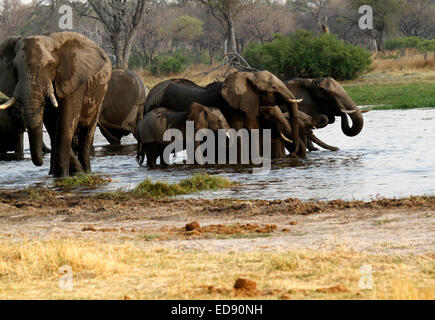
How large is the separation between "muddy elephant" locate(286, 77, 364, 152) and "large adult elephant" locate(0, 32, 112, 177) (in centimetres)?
421

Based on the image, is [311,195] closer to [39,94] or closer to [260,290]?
[39,94]

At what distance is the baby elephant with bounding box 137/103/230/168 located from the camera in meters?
12.5

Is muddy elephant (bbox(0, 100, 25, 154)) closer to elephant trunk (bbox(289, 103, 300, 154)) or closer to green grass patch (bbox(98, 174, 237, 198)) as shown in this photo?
elephant trunk (bbox(289, 103, 300, 154))

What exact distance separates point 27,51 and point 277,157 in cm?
470

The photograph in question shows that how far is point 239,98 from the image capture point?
13078 millimetres

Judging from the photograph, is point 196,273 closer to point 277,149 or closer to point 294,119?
point 294,119

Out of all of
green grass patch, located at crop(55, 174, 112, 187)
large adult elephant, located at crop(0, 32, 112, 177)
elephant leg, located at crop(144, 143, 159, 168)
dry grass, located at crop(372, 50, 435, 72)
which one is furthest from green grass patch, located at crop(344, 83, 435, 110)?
green grass patch, located at crop(55, 174, 112, 187)

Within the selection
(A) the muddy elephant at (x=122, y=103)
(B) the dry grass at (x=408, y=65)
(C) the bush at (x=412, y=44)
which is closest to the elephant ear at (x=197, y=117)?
(A) the muddy elephant at (x=122, y=103)

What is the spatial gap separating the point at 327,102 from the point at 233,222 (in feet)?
24.5

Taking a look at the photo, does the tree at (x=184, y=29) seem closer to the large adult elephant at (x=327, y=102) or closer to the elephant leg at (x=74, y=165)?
the large adult elephant at (x=327, y=102)

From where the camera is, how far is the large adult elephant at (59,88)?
10148 mm

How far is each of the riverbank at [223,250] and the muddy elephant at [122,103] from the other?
25.5 feet

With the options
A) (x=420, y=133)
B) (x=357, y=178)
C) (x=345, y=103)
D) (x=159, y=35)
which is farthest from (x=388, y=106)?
(x=159, y=35)

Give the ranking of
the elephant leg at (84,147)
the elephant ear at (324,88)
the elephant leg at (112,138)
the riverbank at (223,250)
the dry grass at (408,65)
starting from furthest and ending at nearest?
the dry grass at (408,65) → the elephant leg at (112,138) → the elephant ear at (324,88) → the elephant leg at (84,147) → the riverbank at (223,250)
